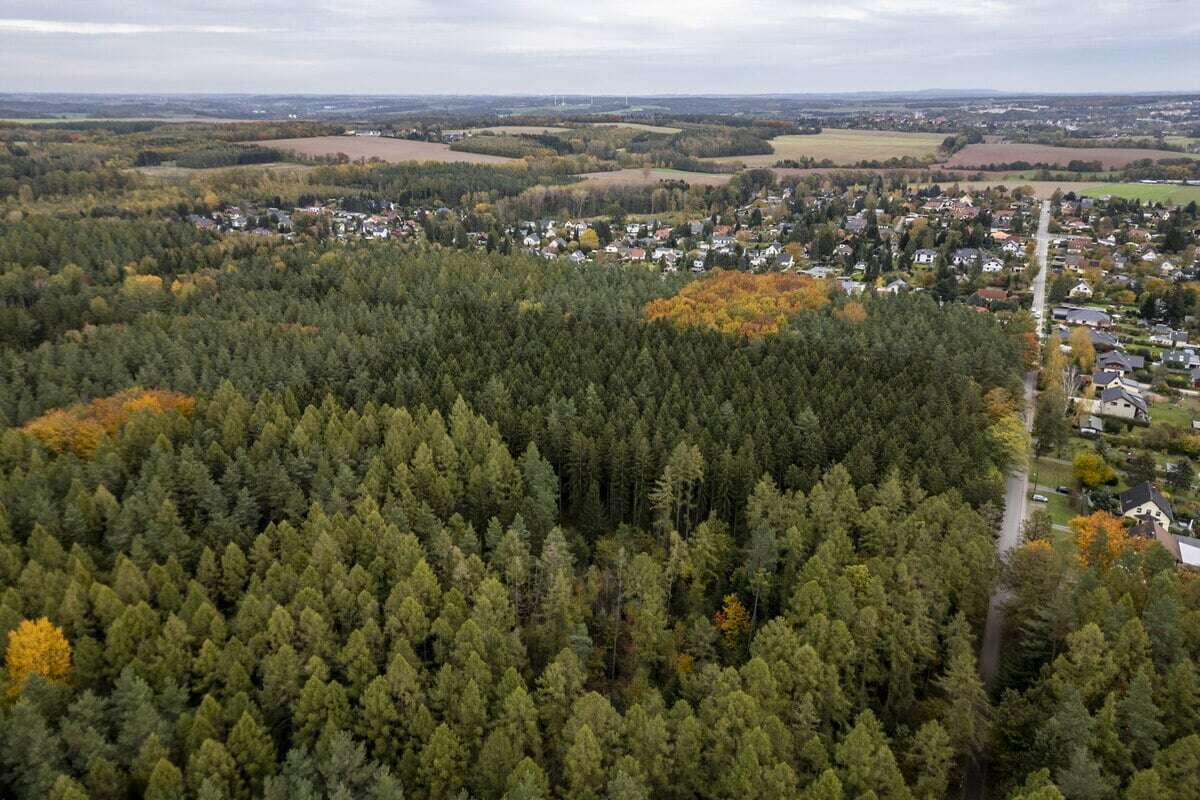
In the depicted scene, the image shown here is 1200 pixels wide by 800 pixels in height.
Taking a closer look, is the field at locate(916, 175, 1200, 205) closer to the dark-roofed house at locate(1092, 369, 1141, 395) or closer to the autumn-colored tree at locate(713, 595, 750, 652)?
the dark-roofed house at locate(1092, 369, 1141, 395)

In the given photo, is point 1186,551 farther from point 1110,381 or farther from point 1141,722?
point 1110,381

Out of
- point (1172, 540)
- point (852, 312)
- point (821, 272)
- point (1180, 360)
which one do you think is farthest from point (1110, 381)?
point (821, 272)

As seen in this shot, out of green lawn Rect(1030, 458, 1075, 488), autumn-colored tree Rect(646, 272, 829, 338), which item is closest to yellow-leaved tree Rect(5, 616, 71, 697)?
autumn-colored tree Rect(646, 272, 829, 338)

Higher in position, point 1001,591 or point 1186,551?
point 1186,551

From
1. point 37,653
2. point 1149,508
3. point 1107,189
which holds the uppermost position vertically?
point 1107,189

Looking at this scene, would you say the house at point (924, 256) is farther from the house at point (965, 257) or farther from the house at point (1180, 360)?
the house at point (1180, 360)

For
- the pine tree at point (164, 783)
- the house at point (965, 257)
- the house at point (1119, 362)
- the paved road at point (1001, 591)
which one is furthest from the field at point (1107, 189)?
the pine tree at point (164, 783)

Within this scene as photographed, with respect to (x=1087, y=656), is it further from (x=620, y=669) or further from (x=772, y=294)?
(x=772, y=294)
